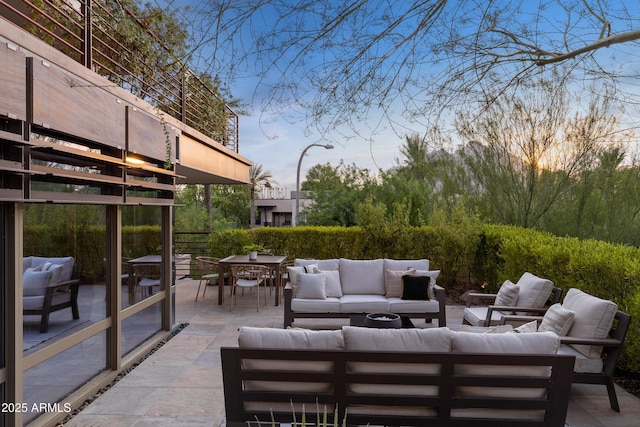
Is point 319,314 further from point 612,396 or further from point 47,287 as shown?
point 47,287

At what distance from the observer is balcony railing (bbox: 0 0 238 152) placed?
3207 mm

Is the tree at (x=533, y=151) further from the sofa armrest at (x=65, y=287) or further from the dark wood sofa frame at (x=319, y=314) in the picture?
the sofa armrest at (x=65, y=287)

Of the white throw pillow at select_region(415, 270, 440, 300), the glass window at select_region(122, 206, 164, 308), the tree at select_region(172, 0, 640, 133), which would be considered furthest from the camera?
the white throw pillow at select_region(415, 270, 440, 300)

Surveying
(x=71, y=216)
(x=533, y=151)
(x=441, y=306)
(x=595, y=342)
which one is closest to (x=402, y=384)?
(x=595, y=342)

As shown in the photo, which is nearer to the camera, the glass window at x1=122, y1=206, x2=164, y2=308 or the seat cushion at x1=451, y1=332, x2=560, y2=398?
the seat cushion at x1=451, y1=332, x2=560, y2=398

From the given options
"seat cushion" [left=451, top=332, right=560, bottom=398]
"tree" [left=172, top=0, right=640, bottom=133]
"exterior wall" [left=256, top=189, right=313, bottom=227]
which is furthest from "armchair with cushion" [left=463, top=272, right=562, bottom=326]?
"exterior wall" [left=256, top=189, right=313, bottom=227]

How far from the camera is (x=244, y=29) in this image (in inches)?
83.5

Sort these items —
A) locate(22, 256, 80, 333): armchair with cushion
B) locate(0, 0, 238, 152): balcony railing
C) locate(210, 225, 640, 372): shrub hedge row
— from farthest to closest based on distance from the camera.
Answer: locate(210, 225, 640, 372): shrub hedge row < locate(22, 256, 80, 333): armchair with cushion < locate(0, 0, 238, 152): balcony railing

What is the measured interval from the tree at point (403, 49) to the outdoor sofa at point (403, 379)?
1.40 metres

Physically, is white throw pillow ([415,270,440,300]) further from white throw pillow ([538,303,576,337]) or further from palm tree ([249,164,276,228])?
palm tree ([249,164,276,228])

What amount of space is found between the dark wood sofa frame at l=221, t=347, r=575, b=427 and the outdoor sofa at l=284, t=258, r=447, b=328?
3.69 meters

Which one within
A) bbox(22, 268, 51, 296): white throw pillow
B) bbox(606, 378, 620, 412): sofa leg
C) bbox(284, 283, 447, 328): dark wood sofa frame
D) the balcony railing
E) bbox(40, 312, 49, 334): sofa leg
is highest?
the balcony railing

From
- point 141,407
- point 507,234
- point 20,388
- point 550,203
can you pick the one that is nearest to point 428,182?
point 550,203

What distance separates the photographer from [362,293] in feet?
23.9
